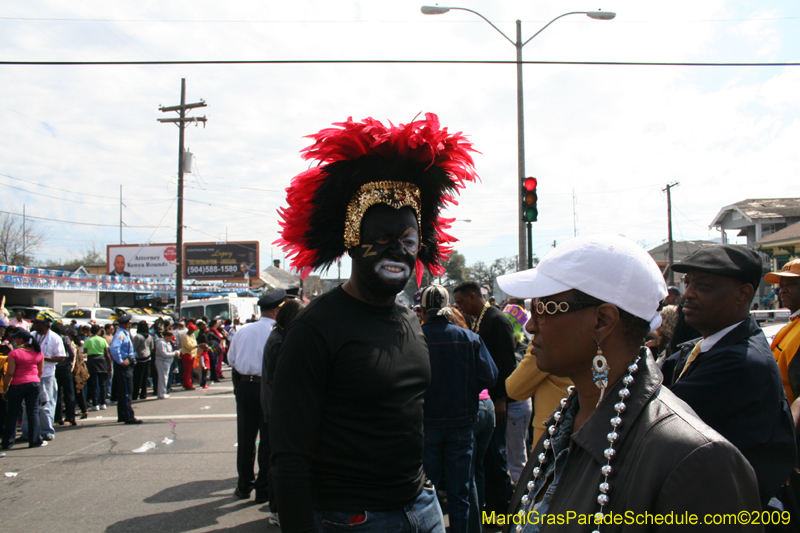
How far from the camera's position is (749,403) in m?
2.14

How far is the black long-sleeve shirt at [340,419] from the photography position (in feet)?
6.48

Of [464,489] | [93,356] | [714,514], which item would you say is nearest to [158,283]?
[93,356]

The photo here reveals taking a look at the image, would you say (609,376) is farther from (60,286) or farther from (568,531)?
(60,286)

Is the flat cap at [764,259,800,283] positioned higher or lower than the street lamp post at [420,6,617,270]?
lower

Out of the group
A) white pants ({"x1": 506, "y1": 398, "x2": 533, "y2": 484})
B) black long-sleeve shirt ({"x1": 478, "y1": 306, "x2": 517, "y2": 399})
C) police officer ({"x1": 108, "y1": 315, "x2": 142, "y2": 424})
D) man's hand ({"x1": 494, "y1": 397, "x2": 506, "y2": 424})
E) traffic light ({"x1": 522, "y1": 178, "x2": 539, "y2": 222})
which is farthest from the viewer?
police officer ({"x1": 108, "y1": 315, "x2": 142, "y2": 424})

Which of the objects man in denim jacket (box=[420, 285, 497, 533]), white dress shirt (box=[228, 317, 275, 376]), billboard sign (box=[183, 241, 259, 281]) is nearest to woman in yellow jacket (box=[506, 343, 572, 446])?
man in denim jacket (box=[420, 285, 497, 533])

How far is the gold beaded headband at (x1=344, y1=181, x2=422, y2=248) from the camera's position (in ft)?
8.25

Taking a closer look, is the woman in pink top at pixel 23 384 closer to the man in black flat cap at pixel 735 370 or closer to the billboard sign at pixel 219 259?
the man in black flat cap at pixel 735 370

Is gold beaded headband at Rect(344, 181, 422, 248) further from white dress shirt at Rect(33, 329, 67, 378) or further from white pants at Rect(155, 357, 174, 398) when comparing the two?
white pants at Rect(155, 357, 174, 398)

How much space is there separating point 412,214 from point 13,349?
809 cm

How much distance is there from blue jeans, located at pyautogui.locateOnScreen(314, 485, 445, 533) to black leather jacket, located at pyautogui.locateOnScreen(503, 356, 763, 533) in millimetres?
880

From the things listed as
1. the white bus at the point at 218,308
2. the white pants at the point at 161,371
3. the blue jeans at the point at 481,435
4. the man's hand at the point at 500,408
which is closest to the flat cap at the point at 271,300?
the man's hand at the point at 500,408

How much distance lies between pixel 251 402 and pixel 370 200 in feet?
13.2

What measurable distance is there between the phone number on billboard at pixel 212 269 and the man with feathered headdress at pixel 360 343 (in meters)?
54.0
